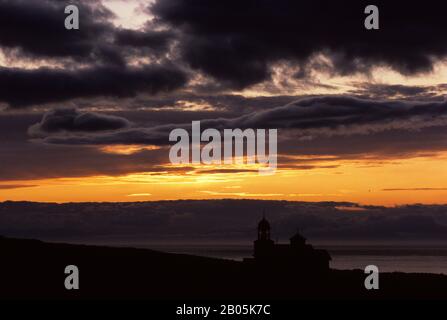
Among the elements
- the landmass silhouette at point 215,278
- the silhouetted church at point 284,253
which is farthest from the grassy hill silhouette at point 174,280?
the silhouetted church at point 284,253

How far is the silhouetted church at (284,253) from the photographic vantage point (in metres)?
85.9

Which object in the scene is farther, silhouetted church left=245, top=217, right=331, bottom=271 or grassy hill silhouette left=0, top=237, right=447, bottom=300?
silhouetted church left=245, top=217, right=331, bottom=271

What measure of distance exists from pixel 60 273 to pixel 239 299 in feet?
104

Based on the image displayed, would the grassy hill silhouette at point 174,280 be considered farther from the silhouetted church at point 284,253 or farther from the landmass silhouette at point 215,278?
the silhouetted church at point 284,253

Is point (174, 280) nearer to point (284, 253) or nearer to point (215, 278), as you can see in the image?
point (215, 278)

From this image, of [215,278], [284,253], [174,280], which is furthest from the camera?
[215,278]

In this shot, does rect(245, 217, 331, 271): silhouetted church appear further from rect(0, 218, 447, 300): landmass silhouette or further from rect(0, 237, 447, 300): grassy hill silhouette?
rect(0, 237, 447, 300): grassy hill silhouette

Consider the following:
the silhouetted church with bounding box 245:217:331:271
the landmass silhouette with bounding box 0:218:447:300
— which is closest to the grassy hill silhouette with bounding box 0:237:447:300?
the landmass silhouette with bounding box 0:218:447:300

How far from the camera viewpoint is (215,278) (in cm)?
9238

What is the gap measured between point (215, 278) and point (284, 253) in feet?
35.4

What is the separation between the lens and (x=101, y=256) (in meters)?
111

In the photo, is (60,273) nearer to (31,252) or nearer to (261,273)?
(31,252)

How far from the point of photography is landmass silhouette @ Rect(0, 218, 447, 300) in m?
79.7

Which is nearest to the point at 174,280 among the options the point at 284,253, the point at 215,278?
the point at 215,278
